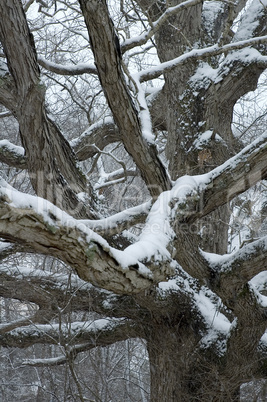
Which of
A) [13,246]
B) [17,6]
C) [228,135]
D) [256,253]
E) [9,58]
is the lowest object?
[256,253]

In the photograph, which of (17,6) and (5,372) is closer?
(17,6)

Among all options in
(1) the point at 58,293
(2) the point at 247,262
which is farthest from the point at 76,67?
(2) the point at 247,262

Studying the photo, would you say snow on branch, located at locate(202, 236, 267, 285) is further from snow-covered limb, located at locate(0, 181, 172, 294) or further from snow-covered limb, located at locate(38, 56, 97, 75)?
snow-covered limb, located at locate(38, 56, 97, 75)

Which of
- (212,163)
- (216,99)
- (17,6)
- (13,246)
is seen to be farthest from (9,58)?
(212,163)

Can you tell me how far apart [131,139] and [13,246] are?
59.6 inches

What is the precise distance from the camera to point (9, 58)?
2.92m

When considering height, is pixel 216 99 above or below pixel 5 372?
above

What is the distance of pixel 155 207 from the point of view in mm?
2957

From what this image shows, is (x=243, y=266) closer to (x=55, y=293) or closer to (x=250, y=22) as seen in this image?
(x=55, y=293)

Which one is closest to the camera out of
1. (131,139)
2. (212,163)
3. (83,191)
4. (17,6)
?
(17,6)

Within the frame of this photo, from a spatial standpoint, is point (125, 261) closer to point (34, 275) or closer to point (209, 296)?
point (34, 275)

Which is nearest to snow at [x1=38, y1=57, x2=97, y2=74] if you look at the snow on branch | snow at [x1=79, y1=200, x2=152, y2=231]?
snow at [x1=79, y1=200, x2=152, y2=231]

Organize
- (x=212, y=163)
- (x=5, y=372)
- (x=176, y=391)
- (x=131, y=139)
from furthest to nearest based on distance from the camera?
1. (x=5, y=372)
2. (x=212, y=163)
3. (x=176, y=391)
4. (x=131, y=139)

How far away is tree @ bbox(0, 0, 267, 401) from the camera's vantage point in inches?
94.0
